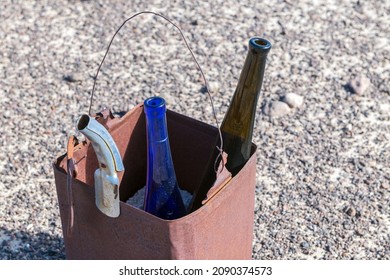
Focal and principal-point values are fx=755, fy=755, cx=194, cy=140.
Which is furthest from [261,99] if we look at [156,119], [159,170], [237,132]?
[156,119]

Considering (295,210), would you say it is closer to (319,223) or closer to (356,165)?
(319,223)

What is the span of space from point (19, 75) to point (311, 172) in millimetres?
1046

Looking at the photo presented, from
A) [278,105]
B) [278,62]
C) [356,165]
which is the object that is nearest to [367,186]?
[356,165]

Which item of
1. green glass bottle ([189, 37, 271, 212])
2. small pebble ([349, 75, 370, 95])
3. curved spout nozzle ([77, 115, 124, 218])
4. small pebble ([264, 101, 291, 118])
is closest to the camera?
curved spout nozzle ([77, 115, 124, 218])

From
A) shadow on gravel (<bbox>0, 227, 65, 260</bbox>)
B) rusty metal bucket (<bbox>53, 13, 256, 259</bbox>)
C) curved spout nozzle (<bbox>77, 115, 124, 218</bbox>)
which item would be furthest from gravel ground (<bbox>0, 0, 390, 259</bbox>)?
curved spout nozzle (<bbox>77, 115, 124, 218</bbox>)

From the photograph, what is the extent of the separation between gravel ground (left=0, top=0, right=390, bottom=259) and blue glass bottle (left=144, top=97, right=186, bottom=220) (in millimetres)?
455

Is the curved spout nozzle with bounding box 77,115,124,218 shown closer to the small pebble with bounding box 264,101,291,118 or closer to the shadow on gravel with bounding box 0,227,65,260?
the shadow on gravel with bounding box 0,227,65,260

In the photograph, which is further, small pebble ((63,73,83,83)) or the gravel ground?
small pebble ((63,73,83,83))

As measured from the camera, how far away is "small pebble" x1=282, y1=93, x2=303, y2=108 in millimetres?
2377

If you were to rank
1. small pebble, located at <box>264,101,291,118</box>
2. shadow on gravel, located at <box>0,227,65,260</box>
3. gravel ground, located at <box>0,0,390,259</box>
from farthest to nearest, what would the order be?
→ 1. small pebble, located at <box>264,101,291,118</box>
2. gravel ground, located at <box>0,0,390,259</box>
3. shadow on gravel, located at <box>0,227,65,260</box>

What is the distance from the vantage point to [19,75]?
2525 millimetres

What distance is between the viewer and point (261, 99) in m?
2.40

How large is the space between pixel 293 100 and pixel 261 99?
0.33 feet

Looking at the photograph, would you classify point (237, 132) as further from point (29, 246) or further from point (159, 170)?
point (29, 246)
